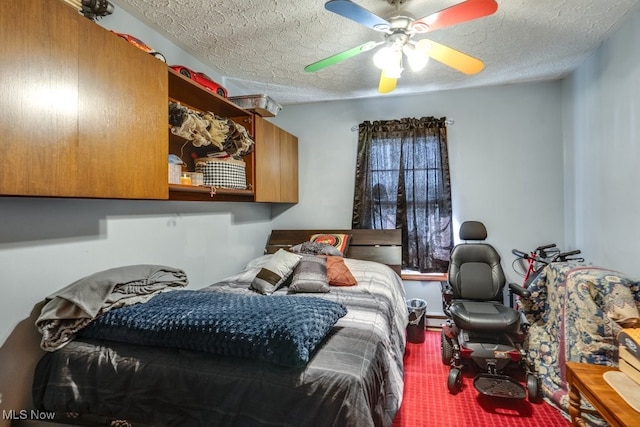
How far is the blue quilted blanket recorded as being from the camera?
4.14ft

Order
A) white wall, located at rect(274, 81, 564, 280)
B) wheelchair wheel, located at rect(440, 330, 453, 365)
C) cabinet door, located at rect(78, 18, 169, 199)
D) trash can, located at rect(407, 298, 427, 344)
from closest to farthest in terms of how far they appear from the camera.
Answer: cabinet door, located at rect(78, 18, 169, 199) < wheelchair wheel, located at rect(440, 330, 453, 365) < trash can, located at rect(407, 298, 427, 344) < white wall, located at rect(274, 81, 564, 280)

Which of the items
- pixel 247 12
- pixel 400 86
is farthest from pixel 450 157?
pixel 247 12

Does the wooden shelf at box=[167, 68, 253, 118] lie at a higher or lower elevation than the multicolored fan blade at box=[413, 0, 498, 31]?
lower

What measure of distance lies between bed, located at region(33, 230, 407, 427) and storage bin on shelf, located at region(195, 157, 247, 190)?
39.1 inches

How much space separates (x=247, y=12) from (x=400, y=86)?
5.85ft

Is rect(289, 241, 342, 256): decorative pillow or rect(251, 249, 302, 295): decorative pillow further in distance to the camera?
rect(289, 241, 342, 256): decorative pillow

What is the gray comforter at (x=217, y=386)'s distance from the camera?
47.4 inches

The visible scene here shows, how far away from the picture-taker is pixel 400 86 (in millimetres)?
3293

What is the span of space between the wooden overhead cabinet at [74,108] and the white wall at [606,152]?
2.98 m

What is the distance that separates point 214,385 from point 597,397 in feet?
5.32

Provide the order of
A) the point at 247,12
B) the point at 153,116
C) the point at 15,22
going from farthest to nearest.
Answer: the point at 247,12, the point at 153,116, the point at 15,22

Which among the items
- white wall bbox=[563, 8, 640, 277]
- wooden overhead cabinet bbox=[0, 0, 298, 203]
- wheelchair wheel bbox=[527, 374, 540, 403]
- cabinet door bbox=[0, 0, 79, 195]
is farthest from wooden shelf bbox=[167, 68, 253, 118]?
wheelchair wheel bbox=[527, 374, 540, 403]

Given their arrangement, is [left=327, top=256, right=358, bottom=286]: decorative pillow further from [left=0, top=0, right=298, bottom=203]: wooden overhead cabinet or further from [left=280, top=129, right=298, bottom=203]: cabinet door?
[left=0, top=0, right=298, bottom=203]: wooden overhead cabinet

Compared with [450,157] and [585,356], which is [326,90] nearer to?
[450,157]
